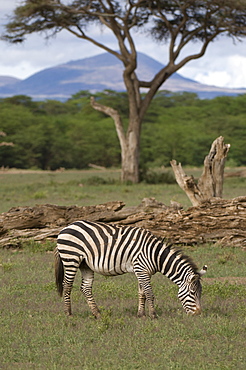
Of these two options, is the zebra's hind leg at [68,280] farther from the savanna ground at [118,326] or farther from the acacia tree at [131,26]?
the acacia tree at [131,26]

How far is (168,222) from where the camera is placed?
40.1 feet

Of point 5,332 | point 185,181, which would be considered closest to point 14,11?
point 185,181

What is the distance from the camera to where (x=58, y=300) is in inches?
325

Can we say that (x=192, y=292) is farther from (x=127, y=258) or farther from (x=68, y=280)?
(x=68, y=280)

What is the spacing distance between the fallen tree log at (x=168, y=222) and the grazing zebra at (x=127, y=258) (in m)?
4.92

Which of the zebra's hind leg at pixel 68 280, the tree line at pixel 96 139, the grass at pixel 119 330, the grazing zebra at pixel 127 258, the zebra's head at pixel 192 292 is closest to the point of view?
the grass at pixel 119 330

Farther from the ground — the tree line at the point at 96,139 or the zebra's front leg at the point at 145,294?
the zebra's front leg at the point at 145,294

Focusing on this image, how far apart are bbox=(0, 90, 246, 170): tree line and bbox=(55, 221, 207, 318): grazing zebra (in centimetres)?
4164

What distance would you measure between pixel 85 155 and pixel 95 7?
2657 centimetres

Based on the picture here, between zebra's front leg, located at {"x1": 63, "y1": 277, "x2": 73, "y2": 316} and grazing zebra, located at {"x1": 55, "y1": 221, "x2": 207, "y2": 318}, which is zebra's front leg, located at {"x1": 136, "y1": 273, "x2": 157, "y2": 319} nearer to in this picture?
grazing zebra, located at {"x1": 55, "y1": 221, "x2": 207, "y2": 318}

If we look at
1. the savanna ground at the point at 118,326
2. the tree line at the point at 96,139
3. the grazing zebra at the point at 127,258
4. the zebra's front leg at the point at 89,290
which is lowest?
the tree line at the point at 96,139

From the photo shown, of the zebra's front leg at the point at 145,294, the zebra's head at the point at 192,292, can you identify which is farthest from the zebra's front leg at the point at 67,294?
the zebra's head at the point at 192,292

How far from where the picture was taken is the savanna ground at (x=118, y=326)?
5914 millimetres

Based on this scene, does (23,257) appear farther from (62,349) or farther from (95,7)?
(95,7)
